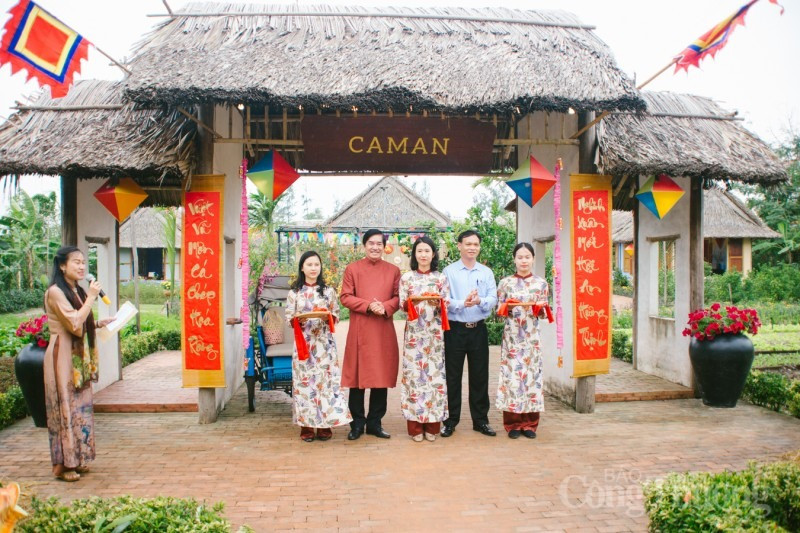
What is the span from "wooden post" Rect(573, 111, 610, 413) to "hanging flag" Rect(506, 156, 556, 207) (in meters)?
0.46

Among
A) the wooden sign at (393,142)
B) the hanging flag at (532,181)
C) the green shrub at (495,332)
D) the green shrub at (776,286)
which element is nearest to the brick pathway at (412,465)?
the hanging flag at (532,181)

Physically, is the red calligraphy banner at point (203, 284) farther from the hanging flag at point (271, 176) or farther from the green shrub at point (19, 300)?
the green shrub at point (19, 300)

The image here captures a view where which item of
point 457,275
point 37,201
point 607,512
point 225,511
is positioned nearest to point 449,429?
point 457,275

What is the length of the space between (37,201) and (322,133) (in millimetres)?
16795

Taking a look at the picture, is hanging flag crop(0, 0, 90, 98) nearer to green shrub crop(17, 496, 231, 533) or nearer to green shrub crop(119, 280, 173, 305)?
green shrub crop(17, 496, 231, 533)

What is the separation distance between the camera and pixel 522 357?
5.15 m

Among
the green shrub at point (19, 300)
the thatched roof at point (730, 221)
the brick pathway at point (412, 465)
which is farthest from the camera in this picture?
the thatched roof at point (730, 221)

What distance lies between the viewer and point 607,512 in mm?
3623

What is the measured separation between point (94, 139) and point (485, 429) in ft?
16.2

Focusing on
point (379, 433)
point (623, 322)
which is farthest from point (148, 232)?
point (379, 433)

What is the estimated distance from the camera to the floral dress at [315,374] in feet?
16.4

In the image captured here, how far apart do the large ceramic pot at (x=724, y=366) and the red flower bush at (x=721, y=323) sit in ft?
0.24

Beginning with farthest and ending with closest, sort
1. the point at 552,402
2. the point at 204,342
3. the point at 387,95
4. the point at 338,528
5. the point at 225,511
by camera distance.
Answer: the point at 552,402 → the point at 204,342 → the point at 387,95 → the point at 225,511 → the point at 338,528

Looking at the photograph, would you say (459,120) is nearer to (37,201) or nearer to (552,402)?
(552,402)
